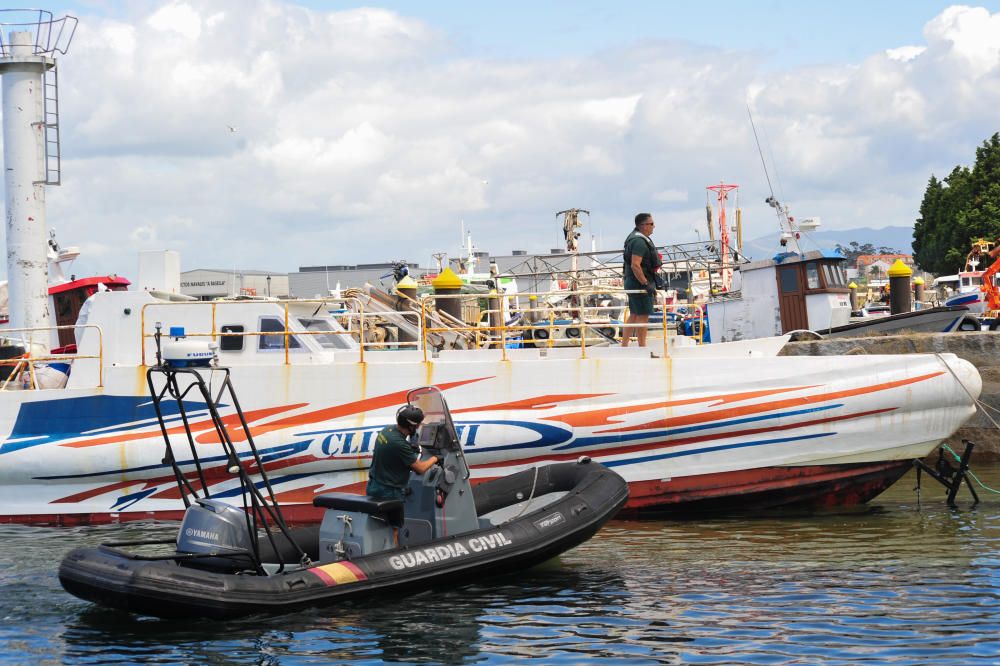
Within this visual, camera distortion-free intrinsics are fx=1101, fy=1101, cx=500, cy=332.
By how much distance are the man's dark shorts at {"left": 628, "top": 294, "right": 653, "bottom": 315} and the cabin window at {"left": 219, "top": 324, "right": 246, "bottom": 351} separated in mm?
4989

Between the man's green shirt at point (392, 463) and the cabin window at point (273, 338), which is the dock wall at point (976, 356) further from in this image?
the man's green shirt at point (392, 463)

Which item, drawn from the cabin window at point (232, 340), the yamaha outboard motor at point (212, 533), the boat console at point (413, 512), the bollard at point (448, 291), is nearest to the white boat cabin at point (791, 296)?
the bollard at point (448, 291)

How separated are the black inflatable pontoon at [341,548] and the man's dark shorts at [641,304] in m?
3.05

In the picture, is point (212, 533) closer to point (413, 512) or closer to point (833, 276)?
point (413, 512)

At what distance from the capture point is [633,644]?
8141 mm

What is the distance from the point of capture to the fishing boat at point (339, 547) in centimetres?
876

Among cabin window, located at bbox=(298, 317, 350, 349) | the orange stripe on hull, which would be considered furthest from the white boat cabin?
cabin window, located at bbox=(298, 317, 350, 349)

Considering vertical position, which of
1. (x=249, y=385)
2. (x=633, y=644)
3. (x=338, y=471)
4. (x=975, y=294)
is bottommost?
(x=633, y=644)

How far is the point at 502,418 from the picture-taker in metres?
12.8

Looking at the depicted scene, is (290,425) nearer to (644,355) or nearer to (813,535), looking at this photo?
(644,355)

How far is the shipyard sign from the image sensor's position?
942 cm

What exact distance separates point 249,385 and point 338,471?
1540mm

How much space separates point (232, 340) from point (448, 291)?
5802 millimetres

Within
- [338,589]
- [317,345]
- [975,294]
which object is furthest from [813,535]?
[975,294]
